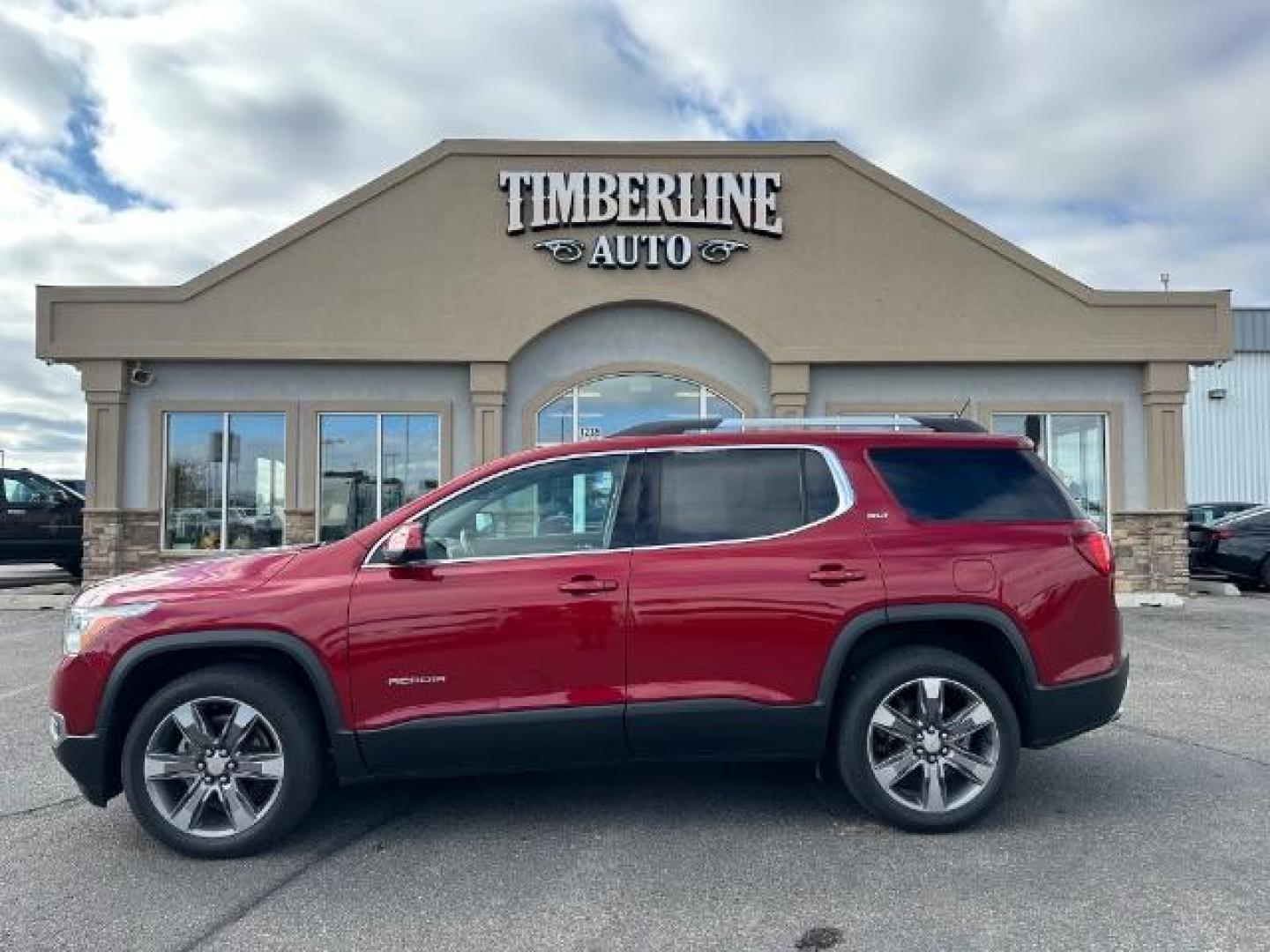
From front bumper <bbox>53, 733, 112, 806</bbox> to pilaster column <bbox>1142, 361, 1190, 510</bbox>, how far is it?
1354 centimetres

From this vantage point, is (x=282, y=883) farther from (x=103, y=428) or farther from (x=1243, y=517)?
(x=1243, y=517)

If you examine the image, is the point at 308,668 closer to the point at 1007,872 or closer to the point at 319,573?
the point at 319,573

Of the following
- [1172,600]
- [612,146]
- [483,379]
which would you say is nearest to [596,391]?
[483,379]

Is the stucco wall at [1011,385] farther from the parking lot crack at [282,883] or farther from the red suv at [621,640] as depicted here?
the parking lot crack at [282,883]

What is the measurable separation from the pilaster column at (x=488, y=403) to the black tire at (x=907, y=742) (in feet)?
31.0

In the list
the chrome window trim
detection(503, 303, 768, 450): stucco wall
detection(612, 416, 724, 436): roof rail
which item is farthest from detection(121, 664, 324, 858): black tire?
detection(503, 303, 768, 450): stucco wall

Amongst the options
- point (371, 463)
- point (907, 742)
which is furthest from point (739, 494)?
point (371, 463)

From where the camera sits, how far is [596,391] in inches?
535

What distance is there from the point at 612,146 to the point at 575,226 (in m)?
1.30

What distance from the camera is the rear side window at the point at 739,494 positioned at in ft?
14.3

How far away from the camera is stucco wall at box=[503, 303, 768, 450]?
13.5 m

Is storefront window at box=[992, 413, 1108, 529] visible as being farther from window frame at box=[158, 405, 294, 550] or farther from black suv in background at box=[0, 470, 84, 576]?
black suv in background at box=[0, 470, 84, 576]

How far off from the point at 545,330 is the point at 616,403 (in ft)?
4.84

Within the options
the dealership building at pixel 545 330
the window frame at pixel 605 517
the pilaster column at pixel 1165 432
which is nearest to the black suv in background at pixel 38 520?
the dealership building at pixel 545 330
